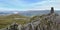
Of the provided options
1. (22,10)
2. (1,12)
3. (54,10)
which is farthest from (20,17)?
(54,10)

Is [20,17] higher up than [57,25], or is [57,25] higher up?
[20,17]

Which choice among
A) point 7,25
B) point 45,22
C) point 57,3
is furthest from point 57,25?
point 7,25

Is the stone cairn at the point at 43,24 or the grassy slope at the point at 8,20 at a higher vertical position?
the grassy slope at the point at 8,20

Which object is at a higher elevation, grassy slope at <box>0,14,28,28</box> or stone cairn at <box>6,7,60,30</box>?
grassy slope at <box>0,14,28,28</box>

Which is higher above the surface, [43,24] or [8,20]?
[8,20]

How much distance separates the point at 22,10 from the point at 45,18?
460mm

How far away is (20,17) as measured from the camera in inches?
98.4

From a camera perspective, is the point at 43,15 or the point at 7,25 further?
the point at 43,15

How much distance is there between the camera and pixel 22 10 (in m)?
2.51

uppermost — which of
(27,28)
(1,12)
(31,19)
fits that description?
(1,12)

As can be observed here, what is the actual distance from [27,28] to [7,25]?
366mm

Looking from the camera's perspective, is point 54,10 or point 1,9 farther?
point 54,10

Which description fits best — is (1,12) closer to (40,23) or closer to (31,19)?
(31,19)

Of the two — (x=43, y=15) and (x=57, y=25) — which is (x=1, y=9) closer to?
(x=43, y=15)
